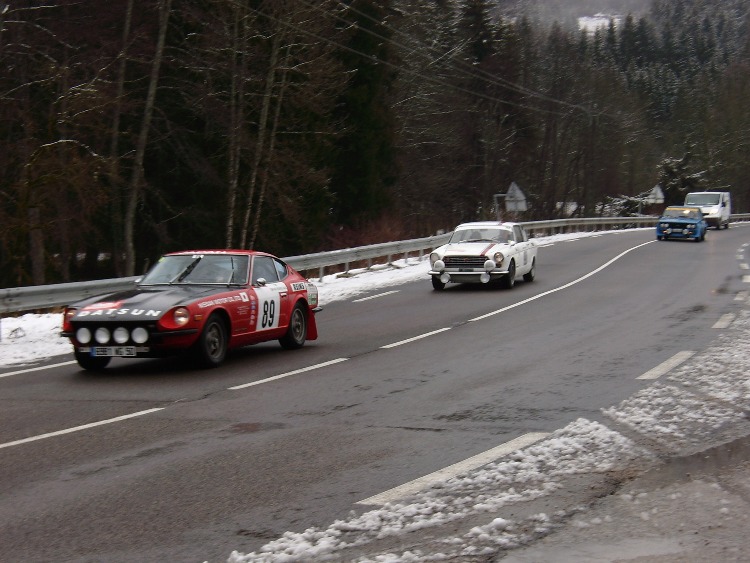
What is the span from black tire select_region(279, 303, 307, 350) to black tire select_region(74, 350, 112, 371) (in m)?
2.47

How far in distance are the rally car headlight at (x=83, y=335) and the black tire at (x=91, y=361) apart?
0.24 meters

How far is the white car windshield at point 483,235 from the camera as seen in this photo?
23688mm

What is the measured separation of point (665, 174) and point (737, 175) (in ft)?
35.0

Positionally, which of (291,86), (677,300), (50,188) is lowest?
(677,300)

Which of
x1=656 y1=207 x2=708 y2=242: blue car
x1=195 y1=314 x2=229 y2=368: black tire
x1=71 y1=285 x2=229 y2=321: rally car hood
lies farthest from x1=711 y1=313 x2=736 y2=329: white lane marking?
x1=656 y1=207 x2=708 y2=242: blue car

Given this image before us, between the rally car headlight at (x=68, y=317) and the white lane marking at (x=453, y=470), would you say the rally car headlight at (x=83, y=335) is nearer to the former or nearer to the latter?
the rally car headlight at (x=68, y=317)

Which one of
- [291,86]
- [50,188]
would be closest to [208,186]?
[291,86]

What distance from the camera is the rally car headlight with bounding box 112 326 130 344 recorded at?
1101 cm

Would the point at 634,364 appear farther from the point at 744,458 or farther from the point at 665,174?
the point at 665,174

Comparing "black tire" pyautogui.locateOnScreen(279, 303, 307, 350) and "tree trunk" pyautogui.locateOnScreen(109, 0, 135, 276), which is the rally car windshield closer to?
"black tire" pyautogui.locateOnScreen(279, 303, 307, 350)

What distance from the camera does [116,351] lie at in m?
11.1

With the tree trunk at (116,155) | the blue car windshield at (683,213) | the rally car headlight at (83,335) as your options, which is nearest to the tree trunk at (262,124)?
the tree trunk at (116,155)

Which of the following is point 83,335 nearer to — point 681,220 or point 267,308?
point 267,308

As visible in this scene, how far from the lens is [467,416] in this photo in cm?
850
